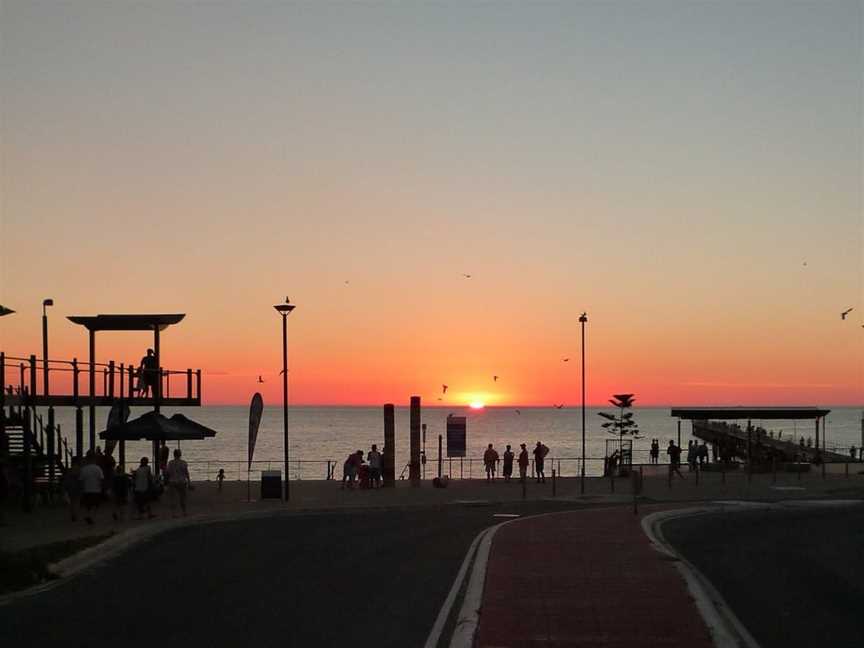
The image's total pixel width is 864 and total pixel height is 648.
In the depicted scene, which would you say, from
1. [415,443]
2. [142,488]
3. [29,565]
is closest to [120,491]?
[142,488]

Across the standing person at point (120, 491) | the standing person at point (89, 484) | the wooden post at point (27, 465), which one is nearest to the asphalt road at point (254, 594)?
the standing person at point (89, 484)

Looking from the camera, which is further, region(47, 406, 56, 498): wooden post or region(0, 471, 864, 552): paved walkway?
region(47, 406, 56, 498): wooden post

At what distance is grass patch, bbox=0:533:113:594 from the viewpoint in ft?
51.2

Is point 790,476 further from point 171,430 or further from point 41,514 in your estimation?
point 41,514

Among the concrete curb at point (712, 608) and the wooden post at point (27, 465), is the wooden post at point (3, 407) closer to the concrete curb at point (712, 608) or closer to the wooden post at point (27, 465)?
the wooden post at point (27, 465)

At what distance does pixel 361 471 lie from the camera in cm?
4050

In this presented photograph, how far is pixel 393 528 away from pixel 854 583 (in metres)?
11.1

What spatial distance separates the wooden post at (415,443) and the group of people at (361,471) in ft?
4.09

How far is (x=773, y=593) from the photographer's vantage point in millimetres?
15008

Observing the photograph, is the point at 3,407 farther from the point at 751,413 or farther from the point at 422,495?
the point at 751,413

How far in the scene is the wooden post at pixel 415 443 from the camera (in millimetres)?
42000

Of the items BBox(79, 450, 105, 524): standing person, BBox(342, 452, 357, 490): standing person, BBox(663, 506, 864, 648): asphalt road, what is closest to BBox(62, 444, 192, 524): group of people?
BBox(79, 450, 105, 524): standing person

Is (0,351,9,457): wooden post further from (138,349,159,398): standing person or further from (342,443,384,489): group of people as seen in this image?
(342,443,384,489): group of people

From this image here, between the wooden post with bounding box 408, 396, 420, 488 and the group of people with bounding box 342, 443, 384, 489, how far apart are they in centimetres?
125
